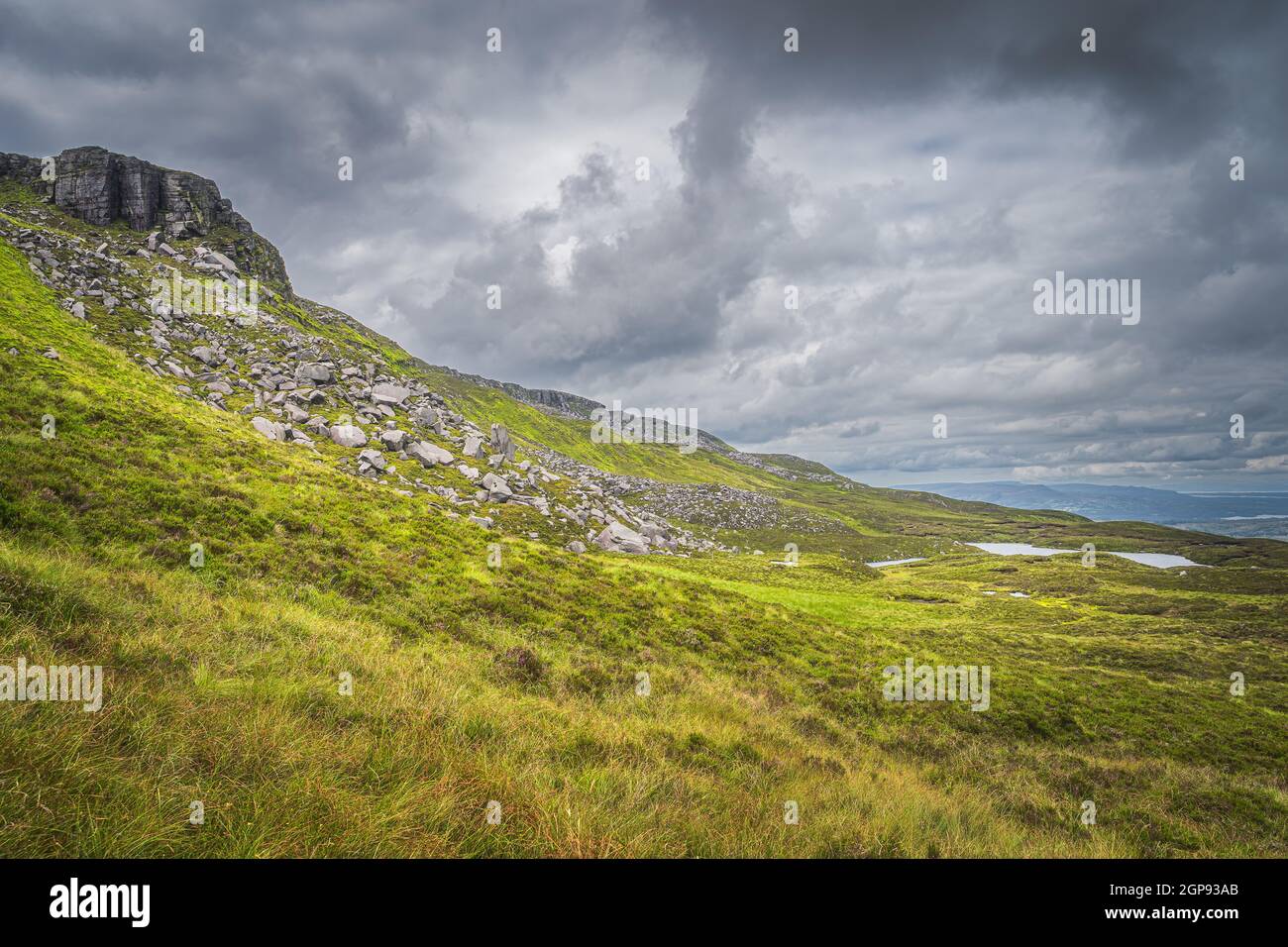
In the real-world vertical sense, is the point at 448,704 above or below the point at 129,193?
below

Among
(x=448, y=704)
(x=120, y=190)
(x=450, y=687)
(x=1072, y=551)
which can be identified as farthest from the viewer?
(x=1072, y=551)

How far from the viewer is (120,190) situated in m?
83.3

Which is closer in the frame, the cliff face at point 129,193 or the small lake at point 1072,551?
the cliff face at point 129,193

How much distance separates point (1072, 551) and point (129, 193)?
230744mm

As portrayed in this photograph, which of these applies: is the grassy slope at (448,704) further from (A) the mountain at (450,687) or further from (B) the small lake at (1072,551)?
(B) the small lake at (1072,551)

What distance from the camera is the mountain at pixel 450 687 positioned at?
4523 millimetres

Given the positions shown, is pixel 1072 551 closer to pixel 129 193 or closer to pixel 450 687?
pixel 450 687

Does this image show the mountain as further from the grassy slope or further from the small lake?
the small lake

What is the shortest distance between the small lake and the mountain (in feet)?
344

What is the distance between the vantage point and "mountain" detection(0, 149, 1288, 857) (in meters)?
4.52

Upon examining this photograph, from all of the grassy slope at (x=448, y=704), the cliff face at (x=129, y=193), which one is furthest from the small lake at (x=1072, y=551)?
the cliff face at (x=129, y=193)

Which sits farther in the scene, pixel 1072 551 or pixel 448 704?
pixel 1072 551

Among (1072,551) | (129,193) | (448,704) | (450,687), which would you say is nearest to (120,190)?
(129,193)

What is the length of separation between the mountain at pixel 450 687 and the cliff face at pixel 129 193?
61206mm
